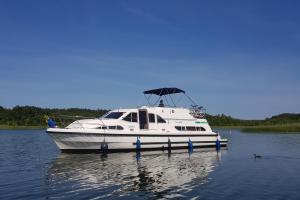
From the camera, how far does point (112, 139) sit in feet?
107

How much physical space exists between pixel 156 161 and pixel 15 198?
1420cm

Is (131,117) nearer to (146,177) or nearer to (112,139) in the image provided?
(112,139)

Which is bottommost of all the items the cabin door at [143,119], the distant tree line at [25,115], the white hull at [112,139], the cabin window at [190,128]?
the white hull at [112,139]

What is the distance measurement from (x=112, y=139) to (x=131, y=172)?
32.9ft

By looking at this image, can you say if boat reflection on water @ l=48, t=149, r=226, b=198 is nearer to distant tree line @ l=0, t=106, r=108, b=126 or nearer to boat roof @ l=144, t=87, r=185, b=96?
boat roof @ l=144, t=87, r=185, b=96

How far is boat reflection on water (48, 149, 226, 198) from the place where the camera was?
58.5 ft

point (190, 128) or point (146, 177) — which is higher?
point (190, 128)

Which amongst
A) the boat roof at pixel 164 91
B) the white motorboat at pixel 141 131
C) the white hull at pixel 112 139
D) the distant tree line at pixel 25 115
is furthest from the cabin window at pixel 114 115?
the distant tree line at pixel 25 115

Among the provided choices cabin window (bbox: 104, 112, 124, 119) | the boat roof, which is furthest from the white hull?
the boat roof

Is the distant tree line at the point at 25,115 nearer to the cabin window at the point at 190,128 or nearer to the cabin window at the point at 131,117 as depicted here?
the cabin window at the point at 190,128

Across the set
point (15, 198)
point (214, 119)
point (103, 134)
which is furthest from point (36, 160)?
point (214, 119)

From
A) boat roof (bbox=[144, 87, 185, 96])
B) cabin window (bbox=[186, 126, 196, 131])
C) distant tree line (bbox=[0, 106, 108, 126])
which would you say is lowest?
cabin window (bbox=[186, 126, 196, 131])

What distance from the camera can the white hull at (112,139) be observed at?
3121cm

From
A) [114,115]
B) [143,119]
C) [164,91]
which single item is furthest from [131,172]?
[164,91]
